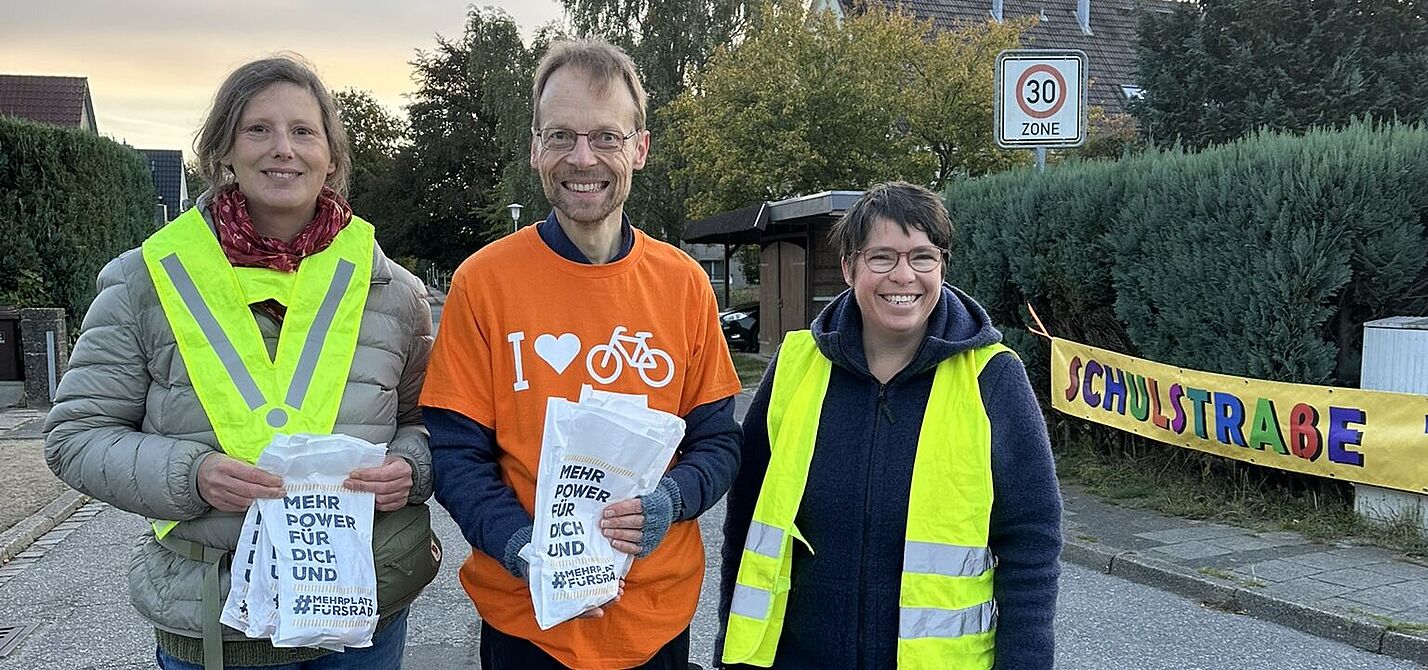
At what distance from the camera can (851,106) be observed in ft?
61.4

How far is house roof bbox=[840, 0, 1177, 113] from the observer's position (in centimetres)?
2977

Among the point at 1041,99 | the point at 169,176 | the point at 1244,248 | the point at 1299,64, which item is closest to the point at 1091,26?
the point at 1299,64

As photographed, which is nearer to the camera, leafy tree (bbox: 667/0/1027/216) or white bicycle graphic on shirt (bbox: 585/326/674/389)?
white bicycle graphic on shirt (bbox: 585/326/674/389)

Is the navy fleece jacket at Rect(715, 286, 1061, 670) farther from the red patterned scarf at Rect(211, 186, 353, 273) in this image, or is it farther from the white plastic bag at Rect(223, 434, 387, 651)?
the red patterned scarf at Rect(211, 186, 353, 273)

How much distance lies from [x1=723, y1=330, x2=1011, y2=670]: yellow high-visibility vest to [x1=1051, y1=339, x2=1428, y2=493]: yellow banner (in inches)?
202

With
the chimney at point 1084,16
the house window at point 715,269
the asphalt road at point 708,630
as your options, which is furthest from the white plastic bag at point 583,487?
the house window at point 715,269

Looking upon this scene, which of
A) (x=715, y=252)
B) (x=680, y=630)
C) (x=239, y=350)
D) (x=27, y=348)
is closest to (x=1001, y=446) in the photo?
(x=680, y=630)

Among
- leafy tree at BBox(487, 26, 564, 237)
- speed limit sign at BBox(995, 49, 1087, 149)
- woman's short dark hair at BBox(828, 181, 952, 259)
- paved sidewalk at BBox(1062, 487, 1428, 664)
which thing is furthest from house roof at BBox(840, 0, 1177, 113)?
woman's short dark hair at BBox(828, 181, 952, 259)

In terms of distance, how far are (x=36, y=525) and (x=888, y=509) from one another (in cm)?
735

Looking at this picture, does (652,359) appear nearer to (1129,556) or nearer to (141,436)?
(141,436)

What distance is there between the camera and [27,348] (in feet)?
43.6

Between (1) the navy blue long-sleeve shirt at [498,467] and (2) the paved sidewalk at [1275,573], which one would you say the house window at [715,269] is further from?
(1) the navy blue long-sleeve shirt at [498,467]

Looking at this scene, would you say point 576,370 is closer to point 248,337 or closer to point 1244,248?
point 248,337

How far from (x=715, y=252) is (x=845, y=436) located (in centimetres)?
4110
